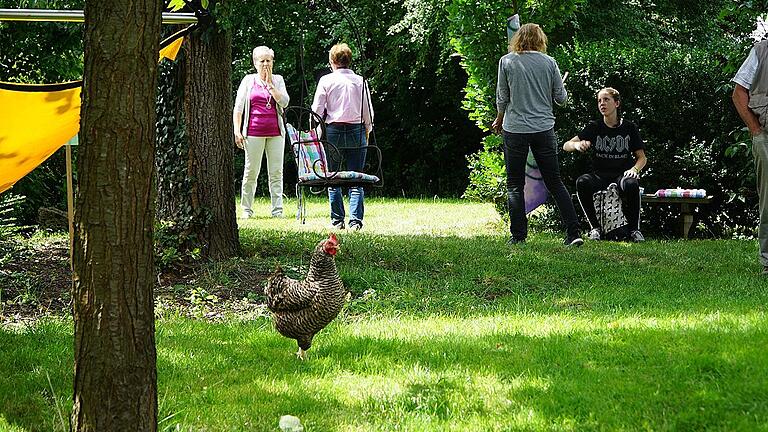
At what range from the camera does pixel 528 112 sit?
8078 mm

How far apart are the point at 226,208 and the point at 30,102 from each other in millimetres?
1900

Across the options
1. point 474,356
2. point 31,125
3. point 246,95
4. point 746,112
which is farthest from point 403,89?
point 474,356

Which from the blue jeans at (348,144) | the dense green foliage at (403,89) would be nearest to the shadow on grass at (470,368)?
the blue jeans at (348,144)

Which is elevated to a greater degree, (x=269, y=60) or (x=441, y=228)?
(x=269, y=60)

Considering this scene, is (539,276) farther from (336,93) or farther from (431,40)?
(431,40)

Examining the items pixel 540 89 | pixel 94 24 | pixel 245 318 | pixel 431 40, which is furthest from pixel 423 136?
pixel 94 24

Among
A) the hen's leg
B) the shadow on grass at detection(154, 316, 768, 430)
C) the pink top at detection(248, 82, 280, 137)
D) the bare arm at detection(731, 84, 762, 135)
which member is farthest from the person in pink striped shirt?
the hen's leg

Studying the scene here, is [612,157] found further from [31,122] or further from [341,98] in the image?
[31,122]

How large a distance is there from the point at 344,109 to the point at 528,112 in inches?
83.0

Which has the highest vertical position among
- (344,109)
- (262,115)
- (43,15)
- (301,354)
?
(43,15)

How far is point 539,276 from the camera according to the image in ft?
22.4

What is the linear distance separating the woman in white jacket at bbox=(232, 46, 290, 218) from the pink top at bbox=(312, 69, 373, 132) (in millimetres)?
854

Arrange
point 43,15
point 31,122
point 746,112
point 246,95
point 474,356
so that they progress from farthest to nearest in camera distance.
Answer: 1. point 246,95
2. point 746,112
3. point 31,122
4. point 43,15
5. point 474,356

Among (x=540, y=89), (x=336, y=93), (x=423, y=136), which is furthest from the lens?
(x=423, y=136)
